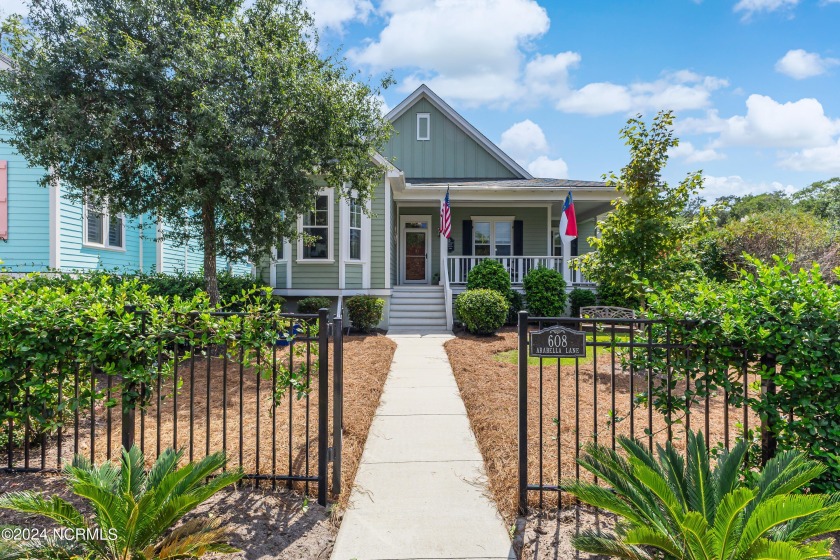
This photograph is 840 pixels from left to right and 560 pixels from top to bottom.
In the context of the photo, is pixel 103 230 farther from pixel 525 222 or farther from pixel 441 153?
pixel 525 222

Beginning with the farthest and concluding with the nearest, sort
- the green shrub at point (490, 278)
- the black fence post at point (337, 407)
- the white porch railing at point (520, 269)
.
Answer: the white porch railing at point (520, 269) → the green shrub at point (490, 278) → the black fence post at point (337, 407)

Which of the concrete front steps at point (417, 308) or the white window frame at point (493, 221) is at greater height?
the white window frame at point (493, 221)

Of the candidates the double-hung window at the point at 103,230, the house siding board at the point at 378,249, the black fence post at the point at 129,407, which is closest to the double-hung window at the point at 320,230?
the house siding board at the point at 378,249

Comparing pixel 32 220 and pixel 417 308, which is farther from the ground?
pixel 32 220

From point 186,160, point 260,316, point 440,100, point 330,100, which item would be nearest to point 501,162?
point 440,100

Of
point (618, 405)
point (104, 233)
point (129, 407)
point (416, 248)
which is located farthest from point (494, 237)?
point (129, 407)

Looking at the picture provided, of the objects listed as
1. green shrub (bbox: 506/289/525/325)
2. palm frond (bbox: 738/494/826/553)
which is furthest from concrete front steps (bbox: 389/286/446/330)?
palm frond (bbox: 738/494/826/553)

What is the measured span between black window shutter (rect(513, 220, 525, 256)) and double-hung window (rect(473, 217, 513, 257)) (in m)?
0.12

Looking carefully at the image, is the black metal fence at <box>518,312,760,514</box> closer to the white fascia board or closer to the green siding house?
the green siding house

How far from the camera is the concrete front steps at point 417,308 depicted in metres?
12.2

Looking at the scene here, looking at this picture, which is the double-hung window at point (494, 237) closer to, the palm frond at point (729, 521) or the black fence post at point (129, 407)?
the black fence post at point (129, 407)

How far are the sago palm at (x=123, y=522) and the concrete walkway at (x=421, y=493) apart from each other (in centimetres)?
83

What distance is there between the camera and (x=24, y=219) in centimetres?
947

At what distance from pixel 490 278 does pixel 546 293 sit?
5.26ft
